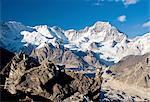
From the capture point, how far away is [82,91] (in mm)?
45281

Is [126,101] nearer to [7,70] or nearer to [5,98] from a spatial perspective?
[7,70]

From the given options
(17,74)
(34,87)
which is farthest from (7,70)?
(34,87)

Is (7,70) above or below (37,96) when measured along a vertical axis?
above

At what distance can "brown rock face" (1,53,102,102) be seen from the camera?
142 feet

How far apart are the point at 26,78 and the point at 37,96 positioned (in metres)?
3.99

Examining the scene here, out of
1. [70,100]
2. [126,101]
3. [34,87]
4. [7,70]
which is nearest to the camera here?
[70,100]

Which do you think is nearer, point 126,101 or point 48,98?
point 48,98

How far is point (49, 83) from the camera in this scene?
45.2 meters

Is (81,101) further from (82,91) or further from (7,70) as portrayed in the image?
(7,70)

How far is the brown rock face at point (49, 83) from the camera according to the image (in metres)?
43.2

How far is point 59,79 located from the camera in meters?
45.9

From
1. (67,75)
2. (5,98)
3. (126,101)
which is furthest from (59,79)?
(126,101)

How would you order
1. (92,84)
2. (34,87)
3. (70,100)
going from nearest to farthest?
1. (70,100)
2. (34,87)
3. (92,84)

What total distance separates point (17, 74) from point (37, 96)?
18.2 ft
